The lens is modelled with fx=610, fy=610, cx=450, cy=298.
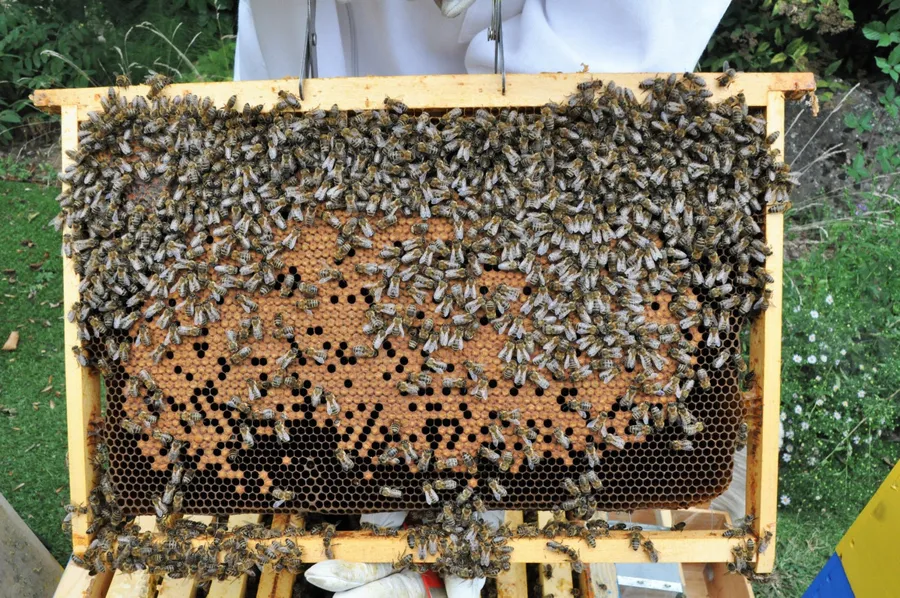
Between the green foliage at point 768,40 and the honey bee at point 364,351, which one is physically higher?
the green foliage at point 768,40

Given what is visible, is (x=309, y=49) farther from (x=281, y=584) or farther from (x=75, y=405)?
(x=281, y=584)

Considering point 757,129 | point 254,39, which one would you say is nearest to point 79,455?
point 254,39

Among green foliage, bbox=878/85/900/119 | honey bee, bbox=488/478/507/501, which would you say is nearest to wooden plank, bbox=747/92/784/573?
honey bee, bbox=488/478/507/501

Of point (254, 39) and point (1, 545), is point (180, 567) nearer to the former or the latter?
point (1, 545)

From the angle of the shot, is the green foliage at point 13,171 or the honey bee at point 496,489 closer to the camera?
the honey bee at point 496,489

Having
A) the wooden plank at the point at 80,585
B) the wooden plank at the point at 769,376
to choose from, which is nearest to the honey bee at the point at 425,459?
the wooden plank at the point at 769,376

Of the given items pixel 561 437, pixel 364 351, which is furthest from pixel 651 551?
pixel 364 351

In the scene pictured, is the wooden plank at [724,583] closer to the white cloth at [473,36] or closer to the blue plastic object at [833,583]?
the blue plastic object at [833,583]

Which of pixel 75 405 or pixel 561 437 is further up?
pixel 75 405
